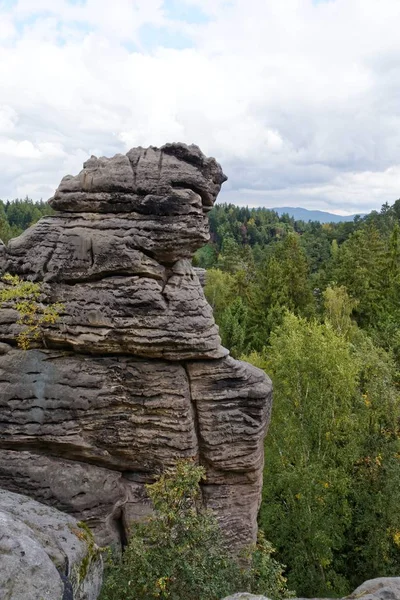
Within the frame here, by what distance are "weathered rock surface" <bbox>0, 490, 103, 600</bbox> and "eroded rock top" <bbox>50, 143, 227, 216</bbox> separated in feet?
26.9

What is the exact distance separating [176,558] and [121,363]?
5.29m

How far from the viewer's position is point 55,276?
13.6 meters

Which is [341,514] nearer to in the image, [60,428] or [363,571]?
[363,571]

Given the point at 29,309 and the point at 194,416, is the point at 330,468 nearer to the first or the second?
the point at 194,416

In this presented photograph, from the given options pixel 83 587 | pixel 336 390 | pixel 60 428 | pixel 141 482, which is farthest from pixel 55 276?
pixel 336 390

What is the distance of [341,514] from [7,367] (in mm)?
16173

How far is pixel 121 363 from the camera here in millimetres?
13406

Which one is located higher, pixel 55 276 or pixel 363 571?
pixel 55 276

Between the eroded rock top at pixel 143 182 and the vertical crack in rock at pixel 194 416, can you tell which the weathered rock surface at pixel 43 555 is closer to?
the vertical crack in rock at pixel 194 416

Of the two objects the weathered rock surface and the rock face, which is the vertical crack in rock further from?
the weathered rock surface

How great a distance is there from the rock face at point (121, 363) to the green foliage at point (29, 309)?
22 cm

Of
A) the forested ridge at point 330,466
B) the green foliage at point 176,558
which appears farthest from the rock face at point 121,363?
the forested ridge at point 330,466

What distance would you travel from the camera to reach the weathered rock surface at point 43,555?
856 centimetres

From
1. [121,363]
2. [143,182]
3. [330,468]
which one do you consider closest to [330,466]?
[330,468]
